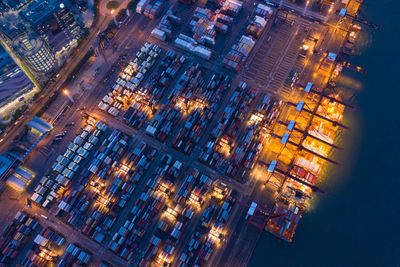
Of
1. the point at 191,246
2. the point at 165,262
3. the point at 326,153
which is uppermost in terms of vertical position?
the point at 326,153

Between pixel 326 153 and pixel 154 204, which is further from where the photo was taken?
pixel 326 153

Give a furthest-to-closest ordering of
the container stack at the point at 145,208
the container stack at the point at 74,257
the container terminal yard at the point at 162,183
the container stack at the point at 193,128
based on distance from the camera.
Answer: the container stack at the point at 193,128, the container terminal yard at the point at 162,183, the container stack at the point at 145,208, the container stack at the point at 74,257

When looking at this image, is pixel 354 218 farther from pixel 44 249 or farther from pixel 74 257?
pixel 44 249

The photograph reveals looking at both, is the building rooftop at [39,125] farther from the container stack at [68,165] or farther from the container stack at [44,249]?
the container stack at [44,249]

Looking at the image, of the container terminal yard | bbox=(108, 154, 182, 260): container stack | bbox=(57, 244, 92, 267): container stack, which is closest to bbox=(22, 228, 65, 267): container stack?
the container terminal yard

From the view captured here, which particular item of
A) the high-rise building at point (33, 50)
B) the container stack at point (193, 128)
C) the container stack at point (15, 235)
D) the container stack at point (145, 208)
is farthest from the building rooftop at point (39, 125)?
the container stack at point (193, 128)

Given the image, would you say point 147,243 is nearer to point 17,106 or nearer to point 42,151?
point 42,151

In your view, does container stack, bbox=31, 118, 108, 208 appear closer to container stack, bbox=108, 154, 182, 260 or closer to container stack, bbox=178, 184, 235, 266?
container stack, bbox=108, 154, 182, 260

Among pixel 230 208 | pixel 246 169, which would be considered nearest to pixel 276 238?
pixel 230 208
